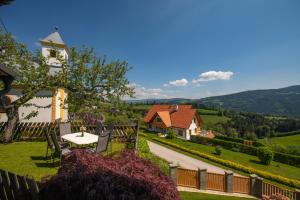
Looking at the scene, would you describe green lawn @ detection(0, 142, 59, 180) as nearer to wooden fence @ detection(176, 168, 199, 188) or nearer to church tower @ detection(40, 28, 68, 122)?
wooden fence @ detection(176, 168, 199, 188)

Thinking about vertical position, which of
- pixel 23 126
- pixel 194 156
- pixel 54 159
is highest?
pixel 23 126

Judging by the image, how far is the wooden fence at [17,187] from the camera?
3.63 meters

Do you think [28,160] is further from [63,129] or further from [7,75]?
[7,75]

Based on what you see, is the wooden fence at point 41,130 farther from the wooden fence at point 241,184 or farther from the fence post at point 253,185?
the fence post at point 253,185

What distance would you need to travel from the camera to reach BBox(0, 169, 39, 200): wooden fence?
3627 millimetres

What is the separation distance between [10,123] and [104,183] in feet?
37.4

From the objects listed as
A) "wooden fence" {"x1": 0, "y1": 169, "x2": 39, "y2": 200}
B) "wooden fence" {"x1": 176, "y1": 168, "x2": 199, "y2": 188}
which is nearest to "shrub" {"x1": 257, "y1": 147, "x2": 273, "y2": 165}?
"wooden fence" {"x1": 176, "y1": 168, "x2": 199, "y2": 188}

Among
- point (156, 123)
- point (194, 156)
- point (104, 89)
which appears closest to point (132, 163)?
point (104, 89)

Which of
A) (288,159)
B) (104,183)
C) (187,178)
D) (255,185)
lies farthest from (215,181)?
(288,159)

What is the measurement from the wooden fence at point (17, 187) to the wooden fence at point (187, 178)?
10.7 metres

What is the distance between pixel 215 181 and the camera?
45.2ft

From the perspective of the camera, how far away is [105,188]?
301 centimetres

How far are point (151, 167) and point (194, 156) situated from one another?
2513cm

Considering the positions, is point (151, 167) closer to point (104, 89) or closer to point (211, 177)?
point (211, 177)
